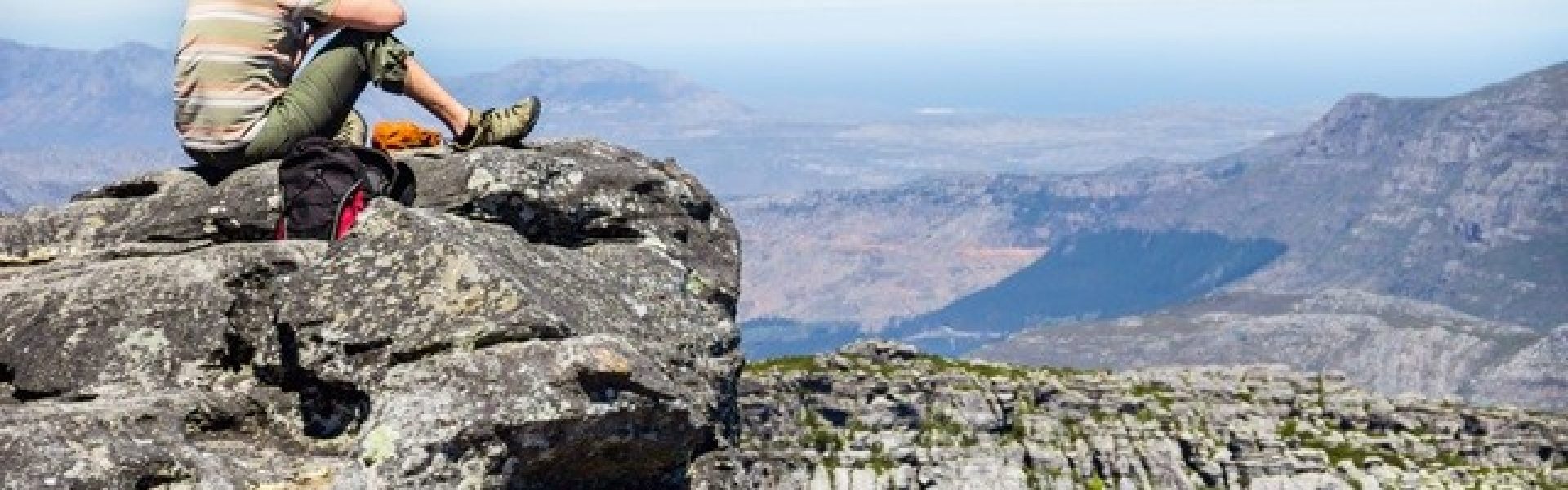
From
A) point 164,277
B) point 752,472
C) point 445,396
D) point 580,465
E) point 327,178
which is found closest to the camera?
point 445,396

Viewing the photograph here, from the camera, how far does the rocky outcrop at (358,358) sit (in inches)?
687

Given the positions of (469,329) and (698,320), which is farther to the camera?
(698,320)

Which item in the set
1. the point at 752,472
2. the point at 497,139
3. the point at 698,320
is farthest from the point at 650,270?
the point at 752,472

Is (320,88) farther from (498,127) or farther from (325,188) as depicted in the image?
(498,127)

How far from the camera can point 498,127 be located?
94.0 ft

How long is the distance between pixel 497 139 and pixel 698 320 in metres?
5.54

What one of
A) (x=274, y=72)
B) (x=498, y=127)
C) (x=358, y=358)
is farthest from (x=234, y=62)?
(x=358, y=358)

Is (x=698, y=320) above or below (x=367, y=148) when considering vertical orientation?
below

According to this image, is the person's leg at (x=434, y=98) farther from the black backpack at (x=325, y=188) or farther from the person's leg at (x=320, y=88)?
Result: the black backpack at (x=325, y=188)

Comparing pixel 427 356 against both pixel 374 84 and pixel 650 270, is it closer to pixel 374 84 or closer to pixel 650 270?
pixel 650 270

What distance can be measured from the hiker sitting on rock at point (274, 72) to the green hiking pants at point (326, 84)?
14 mm

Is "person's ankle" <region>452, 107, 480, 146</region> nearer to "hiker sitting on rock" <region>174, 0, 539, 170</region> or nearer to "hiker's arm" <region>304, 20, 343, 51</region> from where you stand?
"hiker sitting on rock" <region>174, 0, 539, 170</region>

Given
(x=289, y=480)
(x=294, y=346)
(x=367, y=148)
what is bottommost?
(x=289, y=480)

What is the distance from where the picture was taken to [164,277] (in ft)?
74.2
